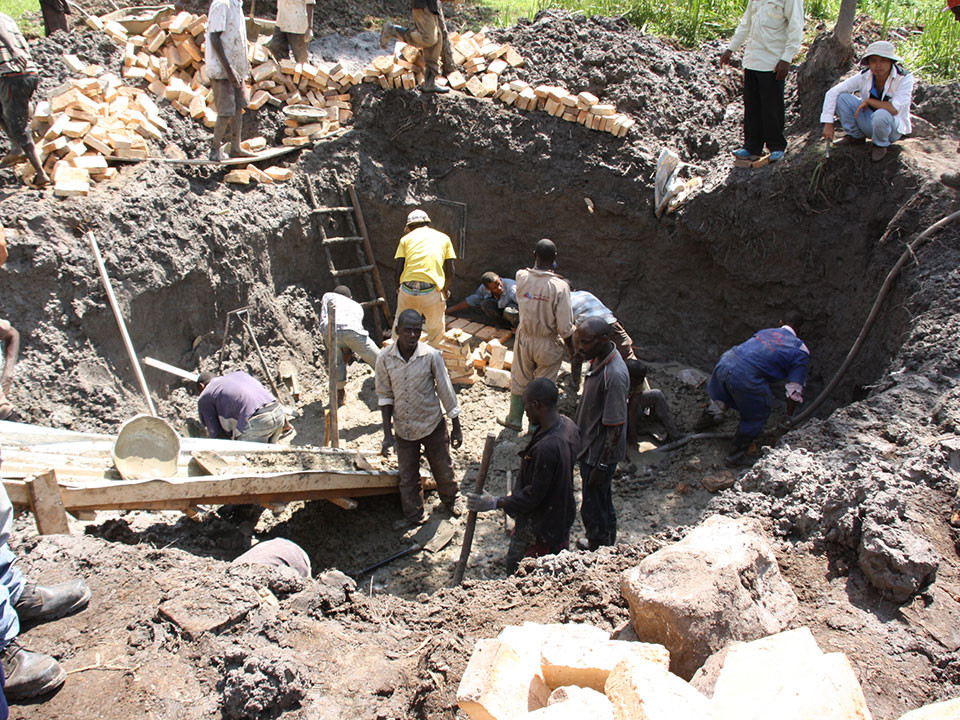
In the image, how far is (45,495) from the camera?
3.77 m

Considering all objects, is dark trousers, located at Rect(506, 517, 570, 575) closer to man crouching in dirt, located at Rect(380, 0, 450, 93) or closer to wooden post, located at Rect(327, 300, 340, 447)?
wooden post, located at Rect(327, 300, 340, 447)

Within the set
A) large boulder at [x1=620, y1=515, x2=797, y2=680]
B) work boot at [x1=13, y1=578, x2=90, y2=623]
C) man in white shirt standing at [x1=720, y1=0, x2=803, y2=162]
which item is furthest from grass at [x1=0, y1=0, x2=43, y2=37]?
large boulder at [x1=620, y1=515, x2=797, y2=680]

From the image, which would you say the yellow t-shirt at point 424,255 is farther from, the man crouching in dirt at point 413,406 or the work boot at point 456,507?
the work boot at point 456,507

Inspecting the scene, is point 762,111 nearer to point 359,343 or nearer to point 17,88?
point 359,343

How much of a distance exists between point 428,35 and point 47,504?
7188mm

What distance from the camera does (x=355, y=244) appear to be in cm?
927

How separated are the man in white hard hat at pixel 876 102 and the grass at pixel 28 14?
957 centimetres

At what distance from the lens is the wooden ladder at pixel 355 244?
28.7 feet

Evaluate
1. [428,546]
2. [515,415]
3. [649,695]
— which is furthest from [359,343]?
[649,695]

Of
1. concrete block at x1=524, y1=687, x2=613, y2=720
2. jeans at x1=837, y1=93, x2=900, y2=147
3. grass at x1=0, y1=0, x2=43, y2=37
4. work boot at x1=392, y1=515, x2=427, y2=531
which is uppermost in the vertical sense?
grass at x1=0, y1=0, x2=43, y2=37

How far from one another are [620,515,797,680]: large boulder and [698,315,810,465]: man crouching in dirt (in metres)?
3.39

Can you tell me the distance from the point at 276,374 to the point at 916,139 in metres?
7.41

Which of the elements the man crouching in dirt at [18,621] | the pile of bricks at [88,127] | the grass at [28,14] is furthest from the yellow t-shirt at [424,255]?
the grass at [28,14]

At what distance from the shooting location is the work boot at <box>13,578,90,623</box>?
11.0ft
